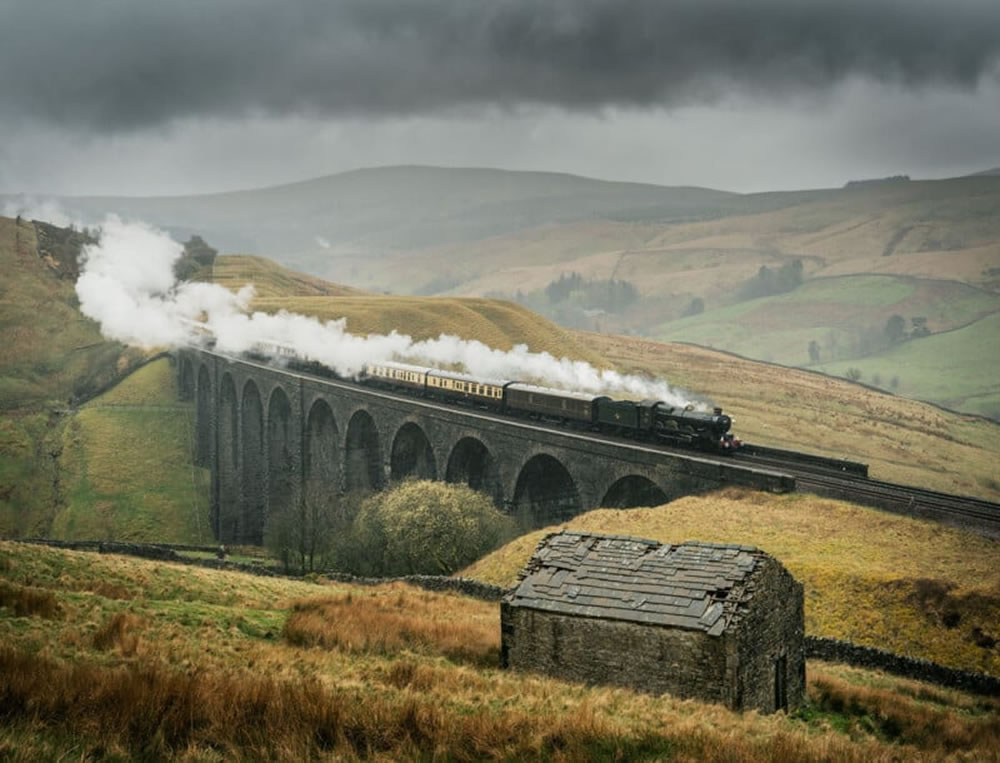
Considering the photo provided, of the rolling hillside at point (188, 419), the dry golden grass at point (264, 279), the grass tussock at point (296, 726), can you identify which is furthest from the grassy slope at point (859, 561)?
the dry golden grass at point (264, 279)

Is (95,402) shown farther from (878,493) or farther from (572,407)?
(878,493)

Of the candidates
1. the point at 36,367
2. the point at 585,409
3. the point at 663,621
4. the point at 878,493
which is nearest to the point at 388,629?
the point at 663,621

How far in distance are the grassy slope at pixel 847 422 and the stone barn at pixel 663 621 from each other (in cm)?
6240

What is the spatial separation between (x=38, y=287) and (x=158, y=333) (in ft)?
64.7

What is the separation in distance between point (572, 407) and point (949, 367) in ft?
397

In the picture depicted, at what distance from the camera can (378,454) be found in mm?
56969

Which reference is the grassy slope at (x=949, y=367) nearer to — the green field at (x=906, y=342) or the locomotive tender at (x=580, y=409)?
the green field at (x=906, y=342)

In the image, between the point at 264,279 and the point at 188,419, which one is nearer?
the point at 188,419

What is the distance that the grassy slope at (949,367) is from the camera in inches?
5059

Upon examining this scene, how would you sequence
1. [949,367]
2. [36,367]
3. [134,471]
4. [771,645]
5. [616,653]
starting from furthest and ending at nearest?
[949,367]
[36,367]
[134,471]
[771,645]
[616,653]

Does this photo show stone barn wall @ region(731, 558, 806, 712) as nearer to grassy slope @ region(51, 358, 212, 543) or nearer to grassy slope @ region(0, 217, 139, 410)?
grassy slope @ region(51, 358, 212, 543)

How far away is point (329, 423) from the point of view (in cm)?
6116

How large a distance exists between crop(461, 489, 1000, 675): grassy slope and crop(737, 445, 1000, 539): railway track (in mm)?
767

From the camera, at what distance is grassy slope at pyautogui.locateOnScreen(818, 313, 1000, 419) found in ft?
422
